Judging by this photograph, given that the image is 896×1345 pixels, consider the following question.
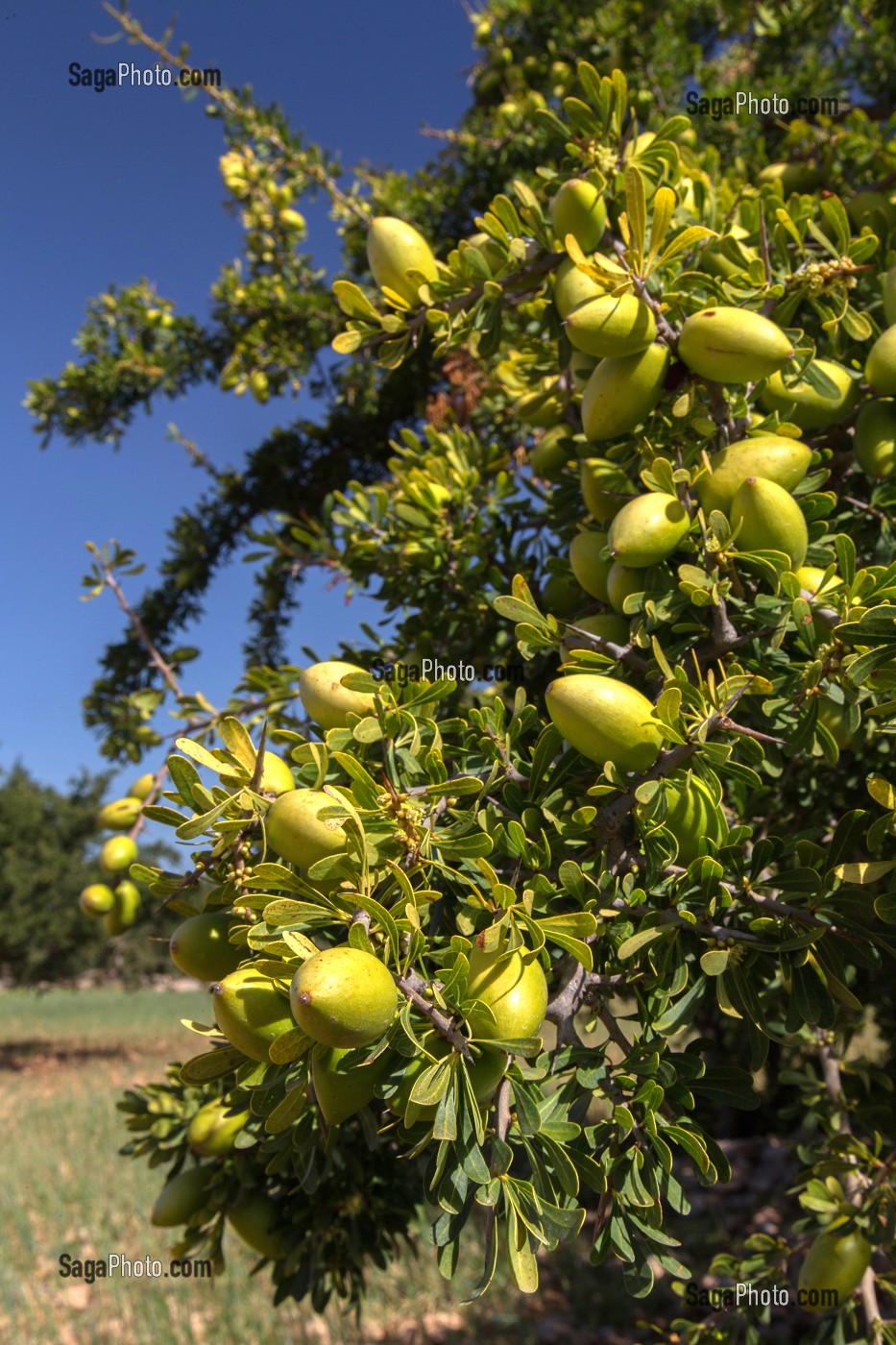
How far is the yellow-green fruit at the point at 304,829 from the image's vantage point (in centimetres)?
98

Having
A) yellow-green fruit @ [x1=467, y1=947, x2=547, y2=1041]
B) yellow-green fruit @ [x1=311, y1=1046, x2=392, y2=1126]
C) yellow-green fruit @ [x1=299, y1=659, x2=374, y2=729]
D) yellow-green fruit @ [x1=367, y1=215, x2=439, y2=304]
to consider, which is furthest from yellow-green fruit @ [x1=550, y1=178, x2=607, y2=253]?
yellow-green fruit @ [x1=311, y1=1046, x2=392, y2=1126]

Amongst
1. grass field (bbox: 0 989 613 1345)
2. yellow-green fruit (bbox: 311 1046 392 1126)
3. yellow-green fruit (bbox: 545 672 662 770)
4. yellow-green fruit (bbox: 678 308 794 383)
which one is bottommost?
grass field (bbox: 0 989 613 1345)

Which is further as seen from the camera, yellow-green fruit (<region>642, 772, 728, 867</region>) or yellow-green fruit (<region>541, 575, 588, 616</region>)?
yellow-green fruit (<region>541, 575, 588, 616</region>)

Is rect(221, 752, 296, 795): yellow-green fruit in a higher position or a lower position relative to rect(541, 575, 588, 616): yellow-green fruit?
lower

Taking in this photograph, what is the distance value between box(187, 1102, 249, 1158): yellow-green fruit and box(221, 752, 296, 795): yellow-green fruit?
2.43ft

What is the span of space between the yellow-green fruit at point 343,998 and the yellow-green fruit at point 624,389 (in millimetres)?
Answer: 831

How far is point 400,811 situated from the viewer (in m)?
1.01

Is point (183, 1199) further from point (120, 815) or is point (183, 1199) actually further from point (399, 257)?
point (399, 257)

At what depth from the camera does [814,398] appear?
139cm

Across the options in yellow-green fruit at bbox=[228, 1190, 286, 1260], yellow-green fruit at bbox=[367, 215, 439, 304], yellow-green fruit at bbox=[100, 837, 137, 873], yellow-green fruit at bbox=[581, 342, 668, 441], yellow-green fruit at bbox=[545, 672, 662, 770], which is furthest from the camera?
yellow-green fruit at bbox=[100, 837, 137, 873]

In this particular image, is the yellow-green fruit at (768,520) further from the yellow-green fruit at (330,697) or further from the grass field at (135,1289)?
the grass field at (135,1289)

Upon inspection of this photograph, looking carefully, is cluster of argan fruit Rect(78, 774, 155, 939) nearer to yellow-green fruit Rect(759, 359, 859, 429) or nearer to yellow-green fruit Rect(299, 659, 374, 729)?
yellow-green fruit Rect(299, 659, 374, 729)

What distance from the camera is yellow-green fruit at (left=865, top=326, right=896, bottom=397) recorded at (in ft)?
4.21

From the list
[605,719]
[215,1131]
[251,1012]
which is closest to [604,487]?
[605,719]
